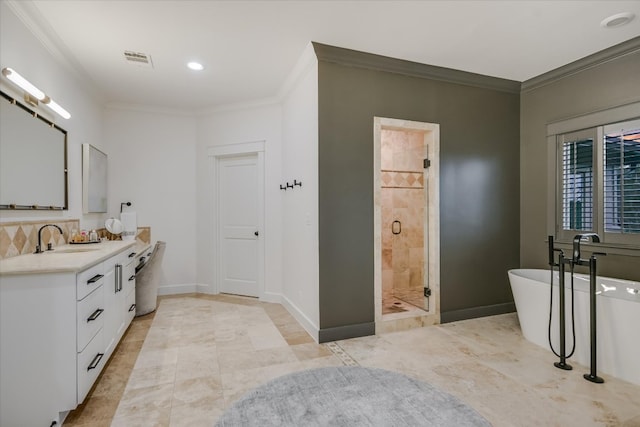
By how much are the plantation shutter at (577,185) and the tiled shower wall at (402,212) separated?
1.72 meters

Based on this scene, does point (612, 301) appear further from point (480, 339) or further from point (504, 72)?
point (504, 72)

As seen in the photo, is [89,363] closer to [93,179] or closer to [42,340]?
[42,340]

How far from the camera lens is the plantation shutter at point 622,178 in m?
3.03

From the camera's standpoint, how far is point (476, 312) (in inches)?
151

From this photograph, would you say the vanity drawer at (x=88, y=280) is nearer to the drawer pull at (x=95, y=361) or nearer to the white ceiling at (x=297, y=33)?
the drawer pull at (x=95, y=361)

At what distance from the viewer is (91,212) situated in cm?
389

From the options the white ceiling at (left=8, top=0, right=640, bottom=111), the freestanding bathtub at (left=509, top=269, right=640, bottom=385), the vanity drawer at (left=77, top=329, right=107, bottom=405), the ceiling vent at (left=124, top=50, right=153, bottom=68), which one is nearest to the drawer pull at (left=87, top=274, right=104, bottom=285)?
the vanity drawer at (left=77, top=329, right=107, bottom=405)

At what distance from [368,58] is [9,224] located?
131 inches

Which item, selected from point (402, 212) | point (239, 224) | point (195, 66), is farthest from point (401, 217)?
Answer: point (195, 66)

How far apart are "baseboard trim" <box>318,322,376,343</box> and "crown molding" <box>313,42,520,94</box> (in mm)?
2622

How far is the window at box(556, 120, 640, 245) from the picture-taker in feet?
10.0

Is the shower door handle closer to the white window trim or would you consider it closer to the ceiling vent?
the white window trim

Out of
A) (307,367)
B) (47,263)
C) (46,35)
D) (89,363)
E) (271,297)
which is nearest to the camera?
(47,263)

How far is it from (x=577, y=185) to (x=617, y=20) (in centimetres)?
155
